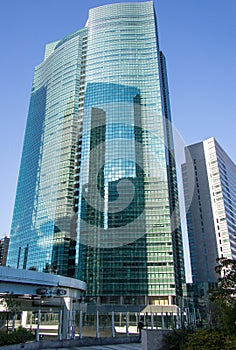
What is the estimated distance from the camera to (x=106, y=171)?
9506 centimetres

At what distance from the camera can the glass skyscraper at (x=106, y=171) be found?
85.6 meters

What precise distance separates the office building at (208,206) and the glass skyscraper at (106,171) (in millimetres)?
16516

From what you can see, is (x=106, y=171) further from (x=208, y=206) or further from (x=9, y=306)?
(x=9, y=306)

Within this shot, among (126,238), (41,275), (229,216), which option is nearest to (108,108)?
(126,238)

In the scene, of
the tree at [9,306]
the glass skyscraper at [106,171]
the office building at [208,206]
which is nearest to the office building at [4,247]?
the glass skyscraper at [106,171]

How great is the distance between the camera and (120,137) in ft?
320

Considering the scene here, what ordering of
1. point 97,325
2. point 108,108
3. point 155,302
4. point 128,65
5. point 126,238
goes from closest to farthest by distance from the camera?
point 97,325
point 155,302
point 126,238
point 108,108
point 128,65

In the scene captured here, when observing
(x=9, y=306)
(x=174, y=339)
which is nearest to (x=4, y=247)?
(x=9, y=306)

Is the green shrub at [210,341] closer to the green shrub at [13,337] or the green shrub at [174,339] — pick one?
the green shrub at [174,339]

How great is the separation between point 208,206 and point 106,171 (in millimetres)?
43491

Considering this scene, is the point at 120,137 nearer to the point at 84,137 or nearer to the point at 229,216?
the point at 84,137

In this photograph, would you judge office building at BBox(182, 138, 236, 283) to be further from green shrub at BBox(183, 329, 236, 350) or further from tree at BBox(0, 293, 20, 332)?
green shrub at BBox(183, 329, 236, 350)

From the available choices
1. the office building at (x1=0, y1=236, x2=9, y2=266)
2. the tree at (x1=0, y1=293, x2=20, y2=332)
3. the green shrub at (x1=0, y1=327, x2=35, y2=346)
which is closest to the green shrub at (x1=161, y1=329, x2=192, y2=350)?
the green shrub at (x1=0, y1=327, x2=35, y2=346)

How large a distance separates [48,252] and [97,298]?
22.7m
